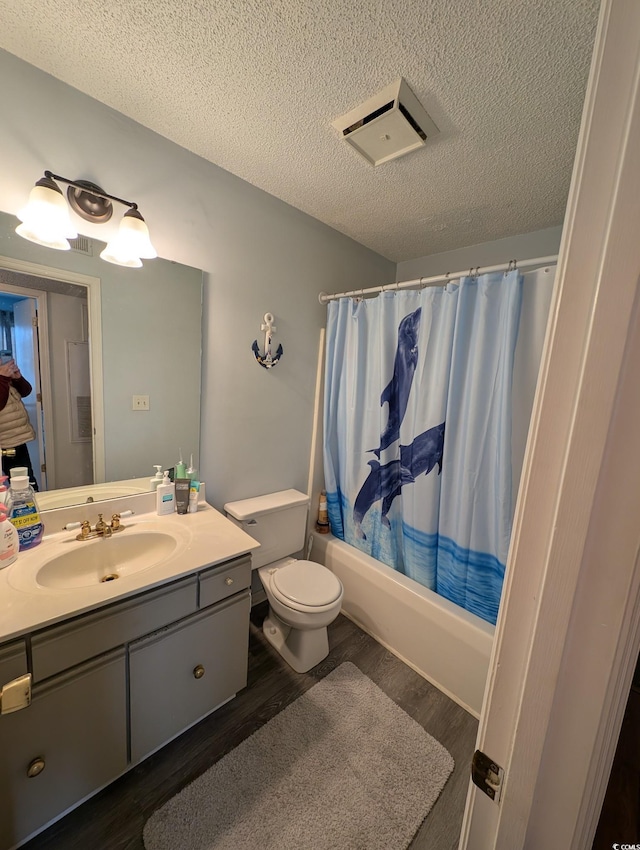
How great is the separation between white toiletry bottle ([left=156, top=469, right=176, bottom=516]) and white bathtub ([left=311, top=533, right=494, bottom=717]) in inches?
40.7

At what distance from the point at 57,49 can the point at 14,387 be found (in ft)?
3.61

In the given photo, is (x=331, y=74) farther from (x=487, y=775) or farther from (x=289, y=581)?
(x=289, y=581)

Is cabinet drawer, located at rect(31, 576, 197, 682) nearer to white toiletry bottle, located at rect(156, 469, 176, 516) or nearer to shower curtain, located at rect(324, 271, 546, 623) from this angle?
white toiletry bottle, located at rect(156, 469, 176, 516)

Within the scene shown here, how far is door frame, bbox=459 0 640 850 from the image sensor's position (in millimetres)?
342

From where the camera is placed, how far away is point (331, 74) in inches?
40.1

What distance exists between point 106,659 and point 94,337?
3.78 feet

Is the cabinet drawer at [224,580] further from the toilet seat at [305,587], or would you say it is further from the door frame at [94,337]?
the door frame at [94,337]

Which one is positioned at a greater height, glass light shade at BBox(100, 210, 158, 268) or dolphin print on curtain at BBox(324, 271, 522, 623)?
glass light shade at BBox(100, 210, 158, 268)

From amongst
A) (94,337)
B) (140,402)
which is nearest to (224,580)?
(140,402)

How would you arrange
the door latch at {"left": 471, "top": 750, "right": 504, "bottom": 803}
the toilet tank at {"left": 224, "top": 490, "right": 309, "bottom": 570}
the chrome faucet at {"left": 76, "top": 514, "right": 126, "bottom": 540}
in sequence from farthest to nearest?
1. the toilet tank at {"left": 224, "top": 490, "right": 309, "bottom": 570}
2. the chrome faucet at {"left": 76, "top": 514, "right": 126, "bottom": 540}
3. the door latch at {"left": 471, "top": 750, "right": 504, "bottom": 803}

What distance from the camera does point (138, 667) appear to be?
1.06 m

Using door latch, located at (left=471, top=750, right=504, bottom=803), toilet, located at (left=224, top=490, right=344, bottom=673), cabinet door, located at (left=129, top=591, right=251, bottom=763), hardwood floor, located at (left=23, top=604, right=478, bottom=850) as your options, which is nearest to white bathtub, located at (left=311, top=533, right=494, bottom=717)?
hardwood floor, located at (left=23, top=604, right=478, bottom=850)

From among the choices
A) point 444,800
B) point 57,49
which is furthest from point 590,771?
point 57,49

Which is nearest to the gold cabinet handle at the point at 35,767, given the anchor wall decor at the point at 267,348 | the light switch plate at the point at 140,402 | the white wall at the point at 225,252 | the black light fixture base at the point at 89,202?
the white wall at the point at 225,252
